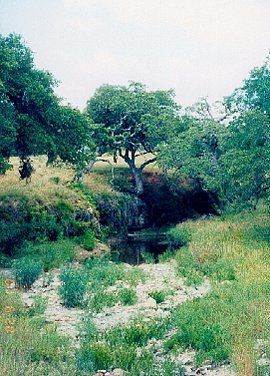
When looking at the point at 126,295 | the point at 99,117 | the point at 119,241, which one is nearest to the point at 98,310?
the point at 126,295

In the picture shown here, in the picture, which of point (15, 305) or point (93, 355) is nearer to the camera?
point (93, 355)

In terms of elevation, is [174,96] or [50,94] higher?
[174,96]

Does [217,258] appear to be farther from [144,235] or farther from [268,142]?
[144,235]

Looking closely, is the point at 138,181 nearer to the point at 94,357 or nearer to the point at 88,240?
the point at 88,240

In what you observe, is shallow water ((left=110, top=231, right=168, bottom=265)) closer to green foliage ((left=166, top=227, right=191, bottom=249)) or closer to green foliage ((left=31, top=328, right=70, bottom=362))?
green foliage ((left=166, top=227, right=191, bottom=249))

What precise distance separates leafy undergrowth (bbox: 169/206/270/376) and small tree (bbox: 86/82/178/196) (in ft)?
60.7

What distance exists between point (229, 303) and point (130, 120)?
32705mm

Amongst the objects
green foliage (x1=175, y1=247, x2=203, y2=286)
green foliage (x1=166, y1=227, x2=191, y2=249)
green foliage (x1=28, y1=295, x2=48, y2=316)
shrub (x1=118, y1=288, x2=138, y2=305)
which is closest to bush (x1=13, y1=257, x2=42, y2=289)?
green foliage (x1=28, y1=295, x2=48, y2=316)

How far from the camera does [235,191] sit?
92.2 feet

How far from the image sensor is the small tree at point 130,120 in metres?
43.0

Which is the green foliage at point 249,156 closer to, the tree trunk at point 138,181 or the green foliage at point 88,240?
the green foliage at point 88,240

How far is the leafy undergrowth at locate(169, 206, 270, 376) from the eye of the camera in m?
10.1

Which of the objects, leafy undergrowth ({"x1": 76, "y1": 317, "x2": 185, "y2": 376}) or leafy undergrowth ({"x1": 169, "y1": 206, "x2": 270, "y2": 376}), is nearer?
leafy undergrowth ({"x1": 76, "y1": 317, "x2": 185, "y2": 376})

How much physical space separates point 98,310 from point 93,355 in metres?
4.71
